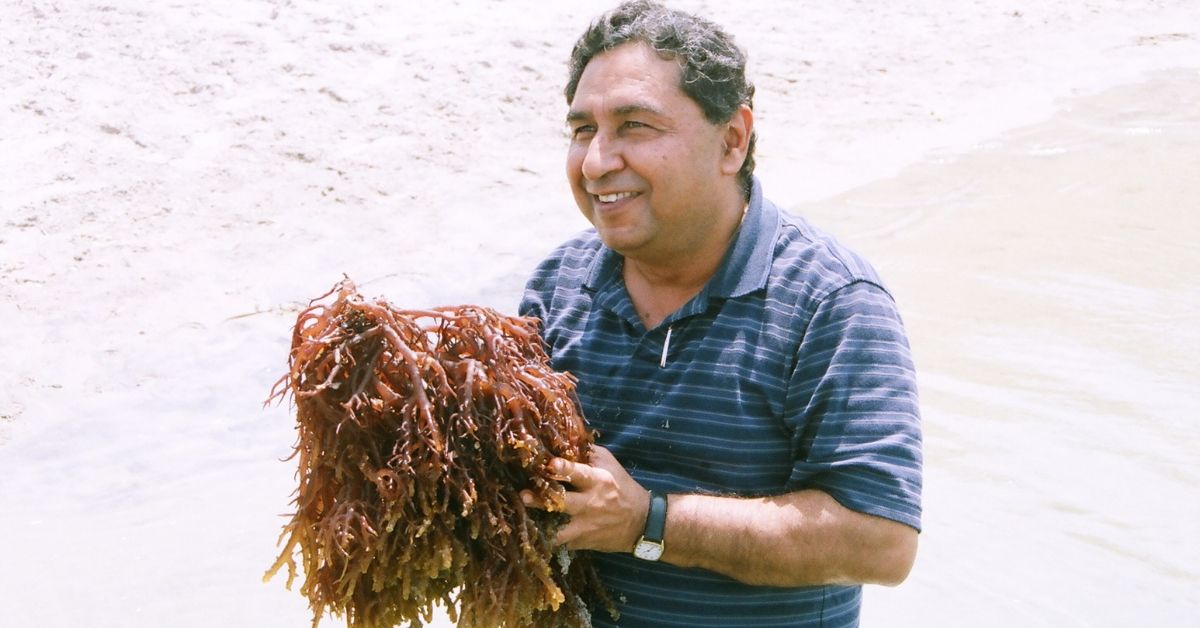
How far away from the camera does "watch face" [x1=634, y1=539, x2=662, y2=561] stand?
2389 millimetres

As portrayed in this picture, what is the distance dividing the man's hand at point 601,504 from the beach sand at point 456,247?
2.54m

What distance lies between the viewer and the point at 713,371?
8.29ft

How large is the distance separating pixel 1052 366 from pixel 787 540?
13.8 ft

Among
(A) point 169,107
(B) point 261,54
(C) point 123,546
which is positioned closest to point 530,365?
(C) point 123,546

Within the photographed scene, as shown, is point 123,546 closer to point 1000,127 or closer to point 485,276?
point 485,276

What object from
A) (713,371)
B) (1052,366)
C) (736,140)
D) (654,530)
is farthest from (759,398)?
(1052,366)

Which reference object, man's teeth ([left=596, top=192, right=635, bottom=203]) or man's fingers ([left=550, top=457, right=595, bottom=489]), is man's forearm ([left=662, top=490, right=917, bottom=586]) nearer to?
man's fingers ([left=550, top=457, right=595, bottom=489])

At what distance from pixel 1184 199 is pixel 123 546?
21.2 feet

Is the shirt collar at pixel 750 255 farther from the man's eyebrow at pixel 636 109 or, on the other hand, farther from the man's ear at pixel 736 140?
the man's eyebrow at pixel 636 109

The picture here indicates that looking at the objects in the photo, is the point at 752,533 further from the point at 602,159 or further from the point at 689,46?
the point at 689,46

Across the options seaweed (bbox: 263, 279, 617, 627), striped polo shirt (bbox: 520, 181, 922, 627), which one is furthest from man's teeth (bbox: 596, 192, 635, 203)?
seaweed (bbox: 263, 279, 617, 627)

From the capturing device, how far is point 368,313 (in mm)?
2229

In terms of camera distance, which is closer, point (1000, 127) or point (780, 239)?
point (780, 239)

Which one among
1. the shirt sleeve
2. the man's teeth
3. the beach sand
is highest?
the man's teeth
